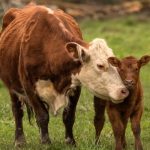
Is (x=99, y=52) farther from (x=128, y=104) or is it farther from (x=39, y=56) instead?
(x=39, y=56)

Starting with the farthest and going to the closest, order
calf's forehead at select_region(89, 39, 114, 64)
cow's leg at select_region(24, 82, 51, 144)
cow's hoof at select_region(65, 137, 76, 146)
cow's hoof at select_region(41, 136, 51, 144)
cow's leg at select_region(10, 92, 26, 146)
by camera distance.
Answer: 1. cow's leg at select_region(10, 92, 26, 146)
2. cow's hoof at select_region(65, 137, 76, 146)
3. cow's hoof at select_region(41, 136, 51, 144)
4. cow's leg at select_region(24, 82, 51, 144)
5. calf's forehead at select_region(89, 39, 114, 64)

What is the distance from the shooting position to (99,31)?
25.8 metres

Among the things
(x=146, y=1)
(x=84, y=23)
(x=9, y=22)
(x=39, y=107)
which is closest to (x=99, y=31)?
(x=84, y=23)

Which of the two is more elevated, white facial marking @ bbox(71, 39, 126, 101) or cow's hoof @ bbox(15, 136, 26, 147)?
white facial marking @ bbox(71, 39, 126, 101)

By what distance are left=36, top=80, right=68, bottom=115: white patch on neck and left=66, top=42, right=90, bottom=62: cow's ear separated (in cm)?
68

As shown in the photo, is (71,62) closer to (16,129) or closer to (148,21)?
(16,129)

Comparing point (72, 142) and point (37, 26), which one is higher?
point (37, 26)

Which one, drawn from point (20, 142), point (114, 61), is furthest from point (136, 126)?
point (20, 142)

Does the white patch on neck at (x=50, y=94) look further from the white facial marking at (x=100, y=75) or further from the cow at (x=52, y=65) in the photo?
the white facial marking at (x=100, y=75)

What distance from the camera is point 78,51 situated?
9.20m

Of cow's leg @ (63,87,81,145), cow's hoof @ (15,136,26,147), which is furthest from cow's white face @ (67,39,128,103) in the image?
cow's hoof @ (15,136,26,147)

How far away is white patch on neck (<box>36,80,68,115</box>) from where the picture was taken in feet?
32.2

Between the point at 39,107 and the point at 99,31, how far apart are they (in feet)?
52.2

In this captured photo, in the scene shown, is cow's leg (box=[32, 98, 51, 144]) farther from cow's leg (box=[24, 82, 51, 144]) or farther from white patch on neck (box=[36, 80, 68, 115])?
white patch on neck (box=[36, 80, 68, 115])
